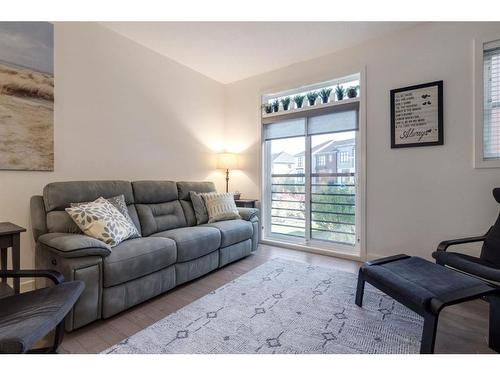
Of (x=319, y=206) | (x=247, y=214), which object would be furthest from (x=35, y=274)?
(x=319, y=206)

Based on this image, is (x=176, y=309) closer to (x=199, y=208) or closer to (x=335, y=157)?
(x=199, y=208)

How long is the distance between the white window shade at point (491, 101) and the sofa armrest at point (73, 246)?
132 inches

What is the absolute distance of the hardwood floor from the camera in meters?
1.45

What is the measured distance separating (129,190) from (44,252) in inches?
36.5

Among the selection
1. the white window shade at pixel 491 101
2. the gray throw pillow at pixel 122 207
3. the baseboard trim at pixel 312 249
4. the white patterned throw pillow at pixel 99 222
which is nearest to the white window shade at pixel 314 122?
the white window shade at pixel 491 101

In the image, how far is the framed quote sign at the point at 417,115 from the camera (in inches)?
98.4

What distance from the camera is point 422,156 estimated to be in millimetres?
2594

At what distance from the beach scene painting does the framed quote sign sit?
11.4 feet

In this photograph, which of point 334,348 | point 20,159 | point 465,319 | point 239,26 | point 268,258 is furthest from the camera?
point 268,258

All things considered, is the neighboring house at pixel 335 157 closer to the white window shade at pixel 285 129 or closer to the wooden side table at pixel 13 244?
the white window shade at pixel 285 129

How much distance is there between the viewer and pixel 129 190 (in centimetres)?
256

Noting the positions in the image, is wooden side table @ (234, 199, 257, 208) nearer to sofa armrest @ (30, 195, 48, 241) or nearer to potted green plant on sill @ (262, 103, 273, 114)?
potted green plant on sill @ (262, 103, 273, 114)
